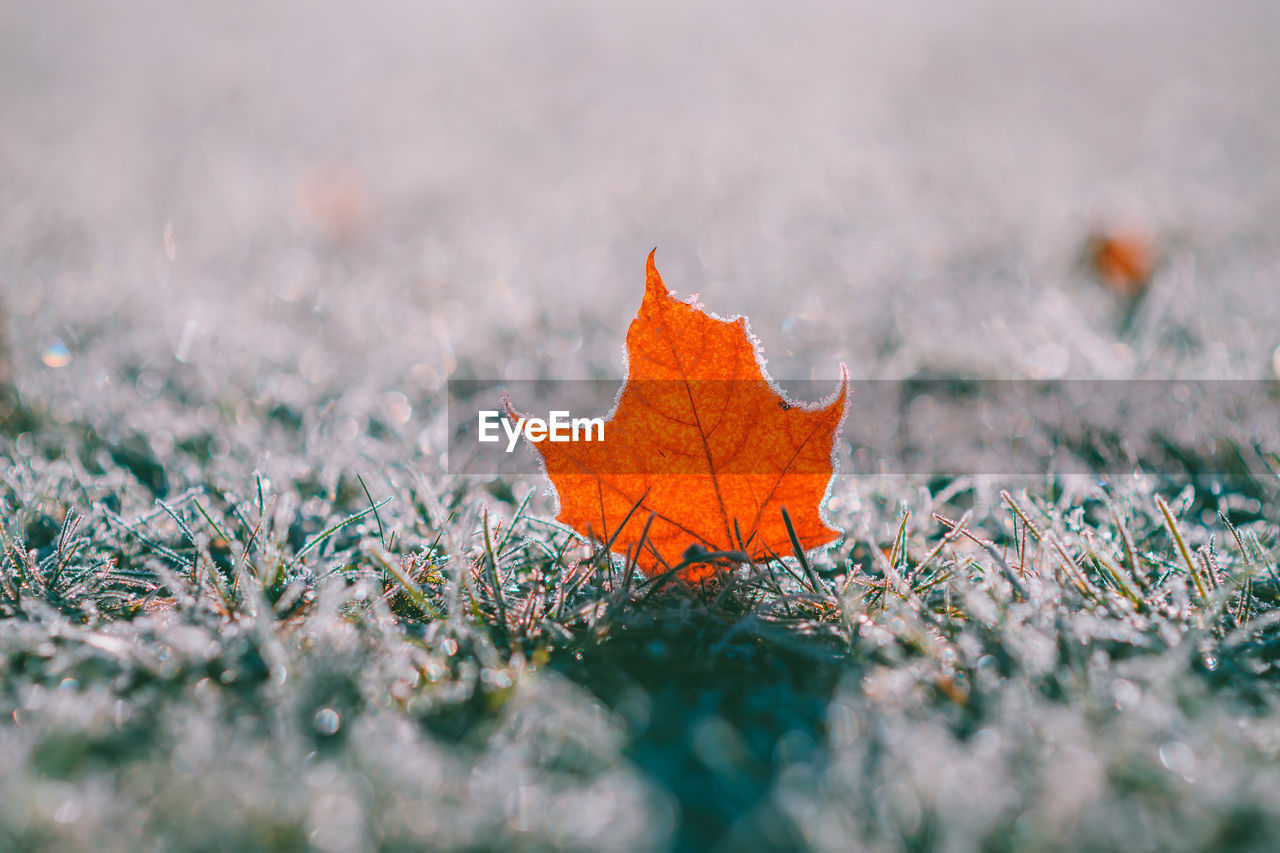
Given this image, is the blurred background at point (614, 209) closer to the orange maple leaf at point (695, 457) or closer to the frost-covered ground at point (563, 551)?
the frost-covered ground at point (563, 551)

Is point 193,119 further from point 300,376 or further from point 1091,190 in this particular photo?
point 1091,190

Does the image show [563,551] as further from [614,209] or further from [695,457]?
[614,209]

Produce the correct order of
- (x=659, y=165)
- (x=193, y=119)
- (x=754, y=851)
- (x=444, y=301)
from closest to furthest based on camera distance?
(x=754, y=851) < (x=444, y=301) < (x=659, y=165) < (x=193, y=119)

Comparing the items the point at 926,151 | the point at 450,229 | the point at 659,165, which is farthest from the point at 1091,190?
the point at 450,229

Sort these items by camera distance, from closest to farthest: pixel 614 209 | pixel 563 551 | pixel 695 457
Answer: pixel 695 457, pixel 563 551, pixel 614 209

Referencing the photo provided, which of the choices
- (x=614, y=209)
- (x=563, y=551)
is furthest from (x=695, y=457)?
(x=614, y=209)
